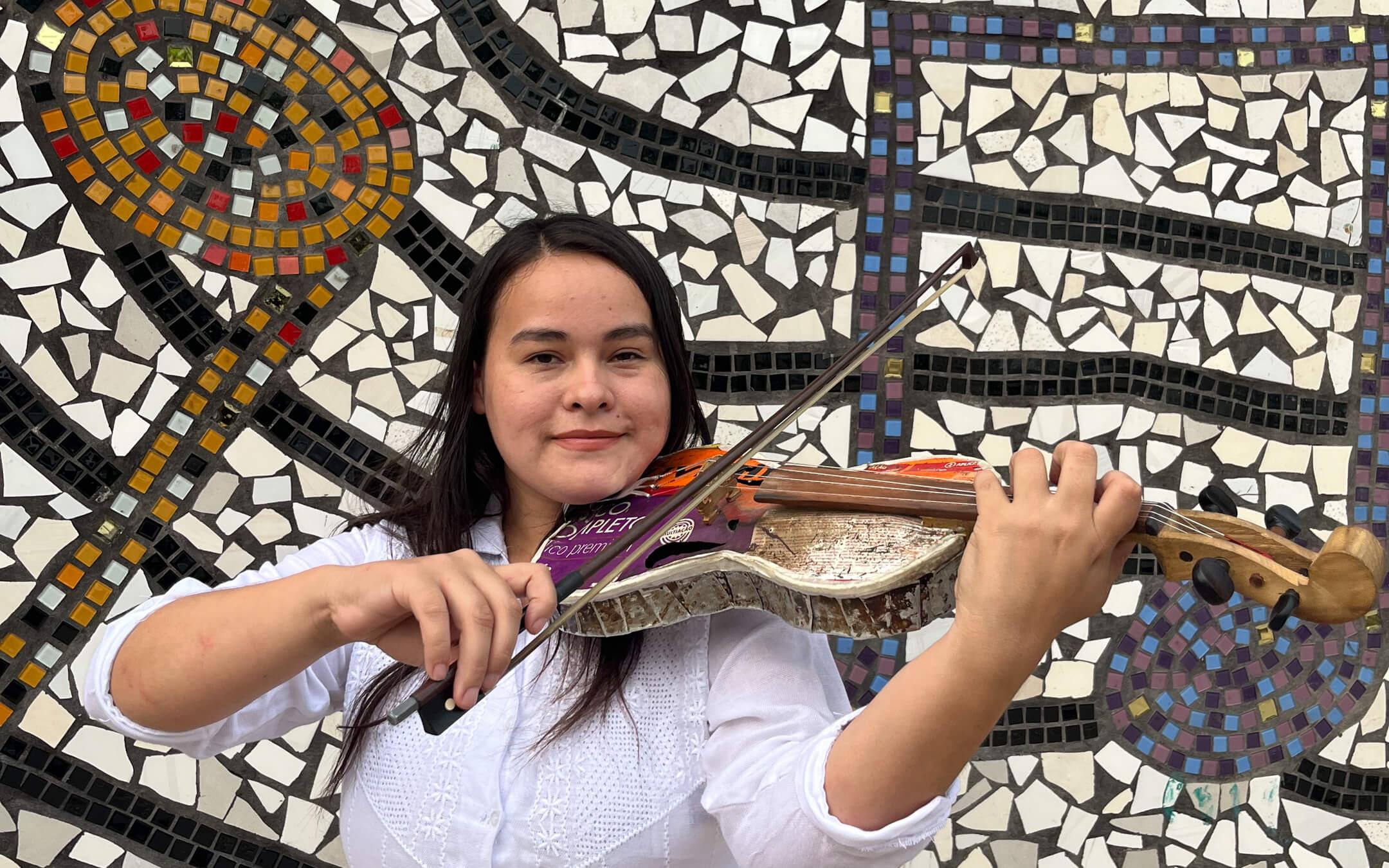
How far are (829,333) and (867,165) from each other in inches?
10.3

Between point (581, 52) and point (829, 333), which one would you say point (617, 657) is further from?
point (581, 52)

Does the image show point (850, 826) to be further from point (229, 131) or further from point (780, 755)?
point (229, 131)

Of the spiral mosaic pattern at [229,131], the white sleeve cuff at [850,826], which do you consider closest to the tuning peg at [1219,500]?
the white sleeve cuff at [850,826]

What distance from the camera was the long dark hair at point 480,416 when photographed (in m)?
1.24

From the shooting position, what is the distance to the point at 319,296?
1.98 meters

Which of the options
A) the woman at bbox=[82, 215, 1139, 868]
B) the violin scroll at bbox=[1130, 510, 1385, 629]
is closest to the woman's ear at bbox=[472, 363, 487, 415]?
the woman at bbox=[82, 215, 1139, 868]

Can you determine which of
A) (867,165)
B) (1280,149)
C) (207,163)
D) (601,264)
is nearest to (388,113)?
(207,163)

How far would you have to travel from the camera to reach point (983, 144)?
2096 mm

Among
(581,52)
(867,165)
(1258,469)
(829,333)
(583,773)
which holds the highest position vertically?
(581,52)

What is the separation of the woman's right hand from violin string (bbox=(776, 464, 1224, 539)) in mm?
322

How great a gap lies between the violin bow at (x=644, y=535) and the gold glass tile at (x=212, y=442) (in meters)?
1.00

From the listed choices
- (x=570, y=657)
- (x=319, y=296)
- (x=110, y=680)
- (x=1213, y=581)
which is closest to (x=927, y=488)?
(x=1213, y=581)

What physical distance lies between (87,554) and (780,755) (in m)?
1.28

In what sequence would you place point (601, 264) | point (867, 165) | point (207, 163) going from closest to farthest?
point (601, 264)
point (207, 163)
point (867, 165)
